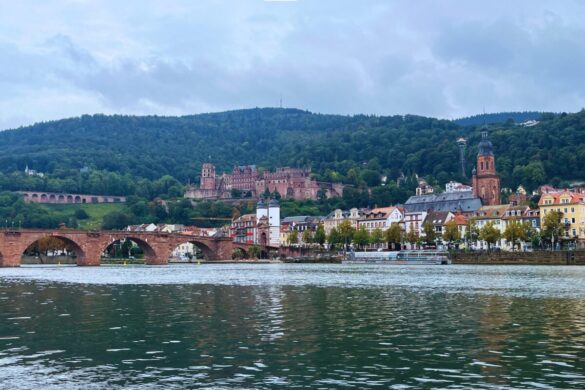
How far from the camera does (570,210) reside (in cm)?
10975

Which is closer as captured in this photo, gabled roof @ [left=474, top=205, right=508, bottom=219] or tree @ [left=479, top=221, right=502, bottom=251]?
tree @ [left=479, top=221, right=502, bottom=251]

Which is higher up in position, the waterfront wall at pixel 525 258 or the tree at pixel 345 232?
the tree at pixel 345 232

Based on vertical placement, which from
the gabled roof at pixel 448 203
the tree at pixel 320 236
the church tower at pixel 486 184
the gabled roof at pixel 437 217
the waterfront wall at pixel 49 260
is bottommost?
the waterfront wall at pixel 49 260

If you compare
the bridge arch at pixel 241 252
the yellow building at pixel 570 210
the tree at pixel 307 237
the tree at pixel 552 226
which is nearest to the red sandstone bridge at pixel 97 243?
the bridge arch at pixel 241 252

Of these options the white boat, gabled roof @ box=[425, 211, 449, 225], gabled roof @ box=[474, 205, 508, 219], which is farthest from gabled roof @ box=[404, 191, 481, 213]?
the white boat

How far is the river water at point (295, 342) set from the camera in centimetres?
1717

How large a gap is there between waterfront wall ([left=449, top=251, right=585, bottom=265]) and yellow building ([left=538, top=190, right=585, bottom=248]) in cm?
1461

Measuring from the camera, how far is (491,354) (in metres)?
20.1

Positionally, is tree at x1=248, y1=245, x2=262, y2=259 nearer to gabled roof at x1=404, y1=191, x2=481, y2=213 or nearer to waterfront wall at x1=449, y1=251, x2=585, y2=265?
gabled roof at x1=404, y1=191, x2=481, y2=213

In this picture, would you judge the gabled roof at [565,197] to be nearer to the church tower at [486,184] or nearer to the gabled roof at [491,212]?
the gabled roof at [491,212]

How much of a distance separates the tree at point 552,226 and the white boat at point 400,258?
1312 centimetres

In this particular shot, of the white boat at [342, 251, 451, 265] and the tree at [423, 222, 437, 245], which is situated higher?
the tree at [423, 222, 437, 245]

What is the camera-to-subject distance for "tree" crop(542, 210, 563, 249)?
3928 inches

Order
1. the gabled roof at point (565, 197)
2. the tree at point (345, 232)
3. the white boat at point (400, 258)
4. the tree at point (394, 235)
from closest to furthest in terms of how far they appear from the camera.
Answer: the white boat at point (400, 258), the gabled roof at point (565, 197), the tree at point (394, 235), the tree at point (345, 232)
